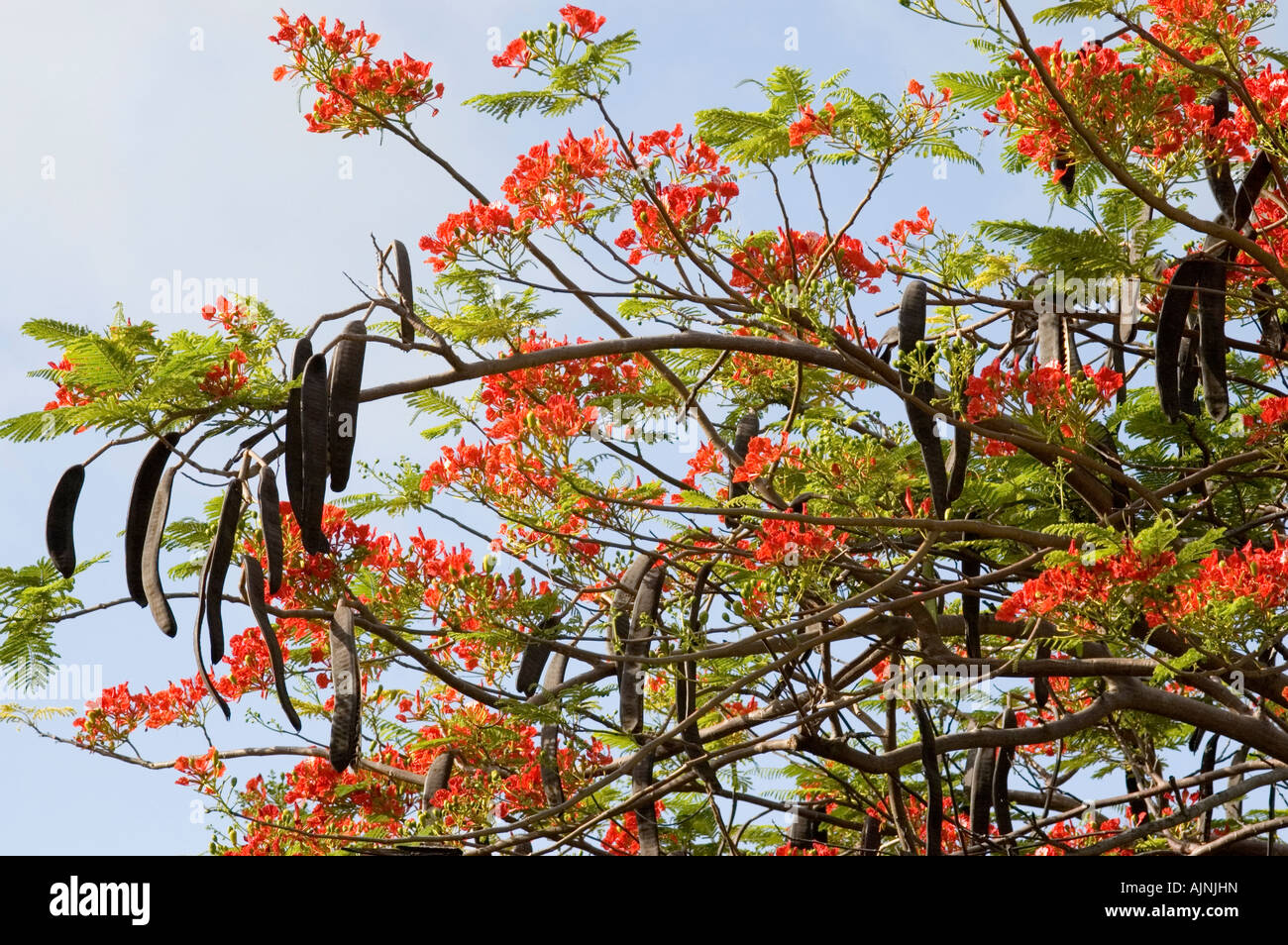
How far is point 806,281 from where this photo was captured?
180 inches

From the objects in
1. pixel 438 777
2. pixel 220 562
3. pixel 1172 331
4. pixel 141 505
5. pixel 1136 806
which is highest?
pixel 1172 331

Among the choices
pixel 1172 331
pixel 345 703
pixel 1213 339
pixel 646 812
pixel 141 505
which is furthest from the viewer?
pixel 646 812

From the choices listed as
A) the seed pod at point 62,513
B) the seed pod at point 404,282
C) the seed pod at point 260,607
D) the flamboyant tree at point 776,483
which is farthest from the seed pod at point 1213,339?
the seed pod at point 62,513

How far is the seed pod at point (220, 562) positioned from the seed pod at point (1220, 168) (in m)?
3.70

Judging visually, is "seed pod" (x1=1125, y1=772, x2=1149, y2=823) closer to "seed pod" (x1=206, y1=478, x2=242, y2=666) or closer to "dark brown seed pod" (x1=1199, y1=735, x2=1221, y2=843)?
"dark brown seed pod" (x1=1199, y1=735, x2=1221, y2=843)

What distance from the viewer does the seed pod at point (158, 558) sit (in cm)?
372

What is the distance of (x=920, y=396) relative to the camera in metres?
4.31

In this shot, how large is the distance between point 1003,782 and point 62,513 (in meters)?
4.33

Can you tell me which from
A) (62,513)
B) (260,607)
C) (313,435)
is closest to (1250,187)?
(313,435)

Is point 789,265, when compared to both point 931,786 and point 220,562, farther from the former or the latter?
point 220,562

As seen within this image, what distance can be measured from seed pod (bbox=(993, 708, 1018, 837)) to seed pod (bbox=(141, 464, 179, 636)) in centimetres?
378

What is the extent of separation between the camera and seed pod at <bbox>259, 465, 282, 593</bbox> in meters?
3.57

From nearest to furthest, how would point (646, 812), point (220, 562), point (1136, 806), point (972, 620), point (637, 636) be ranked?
point (220, 562)
point (637, 636)
point (972, 620)
point (646, 812)
point (1136, 806)
